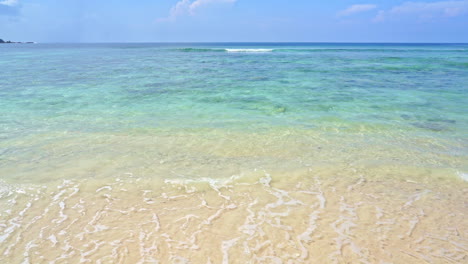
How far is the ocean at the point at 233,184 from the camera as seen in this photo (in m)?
4.10

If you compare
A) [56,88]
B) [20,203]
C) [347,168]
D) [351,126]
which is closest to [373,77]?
[351,126]

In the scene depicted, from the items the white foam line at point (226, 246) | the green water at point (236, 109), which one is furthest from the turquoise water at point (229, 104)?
the white foam line at point (226, 246)

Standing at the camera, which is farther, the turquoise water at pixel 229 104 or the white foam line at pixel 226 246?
the turquoise water at pixel 229 104

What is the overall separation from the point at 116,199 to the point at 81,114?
711 centimetres

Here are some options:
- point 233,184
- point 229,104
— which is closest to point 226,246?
point 233,184

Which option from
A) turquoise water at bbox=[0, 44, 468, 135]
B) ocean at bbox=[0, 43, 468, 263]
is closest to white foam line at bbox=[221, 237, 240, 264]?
ocean at bbox=[0, 43, 468, 263]

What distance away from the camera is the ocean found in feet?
13.4

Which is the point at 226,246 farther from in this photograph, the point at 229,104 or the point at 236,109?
the point at 229,104

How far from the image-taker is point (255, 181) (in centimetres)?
599

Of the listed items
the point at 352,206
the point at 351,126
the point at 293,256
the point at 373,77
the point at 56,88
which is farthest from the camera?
the point at 373,77

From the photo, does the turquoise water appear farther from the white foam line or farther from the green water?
the white foam line

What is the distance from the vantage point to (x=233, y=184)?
19.2 feet

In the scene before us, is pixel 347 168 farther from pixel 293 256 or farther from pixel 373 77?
pixel 373 77

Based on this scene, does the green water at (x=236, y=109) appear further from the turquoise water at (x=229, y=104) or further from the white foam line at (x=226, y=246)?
the white foam line at (x=226, y=246)
